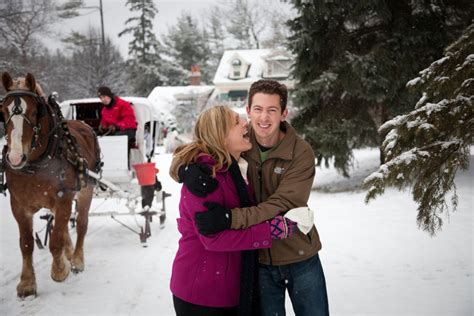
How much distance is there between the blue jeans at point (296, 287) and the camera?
98.9 inches

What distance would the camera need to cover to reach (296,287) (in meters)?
2.53

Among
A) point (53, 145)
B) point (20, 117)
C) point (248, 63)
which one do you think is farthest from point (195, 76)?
point (20, 117)

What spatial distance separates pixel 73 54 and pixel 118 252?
24.7 metres

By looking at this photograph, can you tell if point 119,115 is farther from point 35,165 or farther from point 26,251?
point 26,251

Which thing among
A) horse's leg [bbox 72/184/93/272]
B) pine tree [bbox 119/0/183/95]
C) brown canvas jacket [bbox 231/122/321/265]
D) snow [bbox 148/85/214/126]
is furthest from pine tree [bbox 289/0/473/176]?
pine tree [bbox 119/0/183/95]

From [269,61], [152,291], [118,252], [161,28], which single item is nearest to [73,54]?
[269,61]

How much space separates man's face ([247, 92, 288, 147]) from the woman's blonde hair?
0.27 metres

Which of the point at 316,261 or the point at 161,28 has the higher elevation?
the point at 161,28

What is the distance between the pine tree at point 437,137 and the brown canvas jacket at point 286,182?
997 millimetres

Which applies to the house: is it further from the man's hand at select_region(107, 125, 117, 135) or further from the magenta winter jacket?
the magenta winter jacket

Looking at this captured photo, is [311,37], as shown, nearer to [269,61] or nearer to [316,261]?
[316,261]

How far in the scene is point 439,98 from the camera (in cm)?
355

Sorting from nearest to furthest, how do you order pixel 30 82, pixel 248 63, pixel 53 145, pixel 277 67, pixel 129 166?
→ pixel 30 82 < pixel 53 145 < pixel 129 166 < pixel 277 67 < pixel 248 63

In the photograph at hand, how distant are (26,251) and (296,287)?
137 inches
